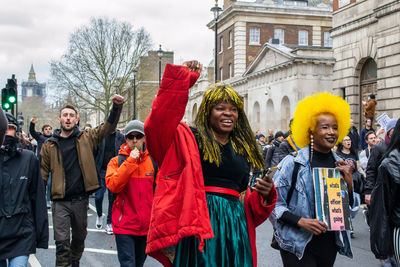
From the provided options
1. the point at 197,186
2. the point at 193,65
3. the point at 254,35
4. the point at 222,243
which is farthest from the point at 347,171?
the point at 254,35

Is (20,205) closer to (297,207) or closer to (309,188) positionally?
(297,207)

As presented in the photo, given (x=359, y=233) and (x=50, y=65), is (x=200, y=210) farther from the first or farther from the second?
(x=50, y=65)

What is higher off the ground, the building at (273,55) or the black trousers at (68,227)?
the building at (273,55)

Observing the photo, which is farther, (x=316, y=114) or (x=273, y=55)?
(x=273, y=55)

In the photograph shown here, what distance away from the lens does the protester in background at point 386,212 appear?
3.91 metres

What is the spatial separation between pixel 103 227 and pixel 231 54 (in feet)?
120

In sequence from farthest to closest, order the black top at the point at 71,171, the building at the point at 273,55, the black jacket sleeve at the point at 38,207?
the building at the point at 273,55 < the black top at the point at 71,171 < the black jacket sleeve at the point at 38,207

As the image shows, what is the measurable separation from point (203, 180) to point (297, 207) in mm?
1341

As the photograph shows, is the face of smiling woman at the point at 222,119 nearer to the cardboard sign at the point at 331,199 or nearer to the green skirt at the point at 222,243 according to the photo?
the green skirt at the point at 222,243

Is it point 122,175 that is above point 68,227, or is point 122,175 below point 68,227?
above

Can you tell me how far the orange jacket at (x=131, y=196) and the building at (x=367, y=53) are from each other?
15882mm

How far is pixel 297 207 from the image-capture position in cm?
399

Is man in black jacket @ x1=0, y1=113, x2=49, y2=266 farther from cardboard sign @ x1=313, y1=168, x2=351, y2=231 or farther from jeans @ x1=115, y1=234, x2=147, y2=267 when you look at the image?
cardboard sign @ x1=313, y1=168, x2=351, y2=231

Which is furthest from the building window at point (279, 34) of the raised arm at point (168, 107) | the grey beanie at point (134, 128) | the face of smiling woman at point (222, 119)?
the raised arm at point (168, 107)
